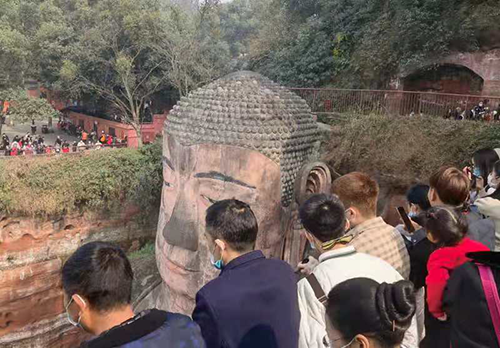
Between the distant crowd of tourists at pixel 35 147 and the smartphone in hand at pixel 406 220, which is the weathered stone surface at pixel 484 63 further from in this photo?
the distant crowd of tourists at pixel 35 147

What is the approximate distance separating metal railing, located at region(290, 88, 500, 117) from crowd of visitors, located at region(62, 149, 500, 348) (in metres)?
6.63

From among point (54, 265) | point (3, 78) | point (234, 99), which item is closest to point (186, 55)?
point (3, 78)

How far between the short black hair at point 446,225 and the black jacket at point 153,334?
4.44 ft

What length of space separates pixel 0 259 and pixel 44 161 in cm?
242

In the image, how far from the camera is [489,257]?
5.28 ft

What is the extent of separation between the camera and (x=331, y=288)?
1.76 m

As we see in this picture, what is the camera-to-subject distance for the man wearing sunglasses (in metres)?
1.84

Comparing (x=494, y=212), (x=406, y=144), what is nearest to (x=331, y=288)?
(x=494, y=212)

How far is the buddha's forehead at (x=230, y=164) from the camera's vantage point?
12.6 ft

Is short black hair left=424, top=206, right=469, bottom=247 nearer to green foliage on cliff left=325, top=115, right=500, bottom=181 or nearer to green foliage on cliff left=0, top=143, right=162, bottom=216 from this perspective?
green foliage on cliff left=325, top=115, right=500, bottom=181

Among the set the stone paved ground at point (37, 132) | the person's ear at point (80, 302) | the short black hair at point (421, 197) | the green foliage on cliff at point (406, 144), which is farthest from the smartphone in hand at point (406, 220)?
the stone paved ground at point (37, 132)

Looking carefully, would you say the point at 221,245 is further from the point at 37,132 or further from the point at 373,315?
the point at 37,132

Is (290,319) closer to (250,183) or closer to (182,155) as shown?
(250,183)

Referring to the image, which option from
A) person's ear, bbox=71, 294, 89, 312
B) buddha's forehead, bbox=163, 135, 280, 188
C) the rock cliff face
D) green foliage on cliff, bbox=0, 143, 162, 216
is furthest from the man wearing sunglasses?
green foliage on cliff, bbox=0, 143, 162, 216
